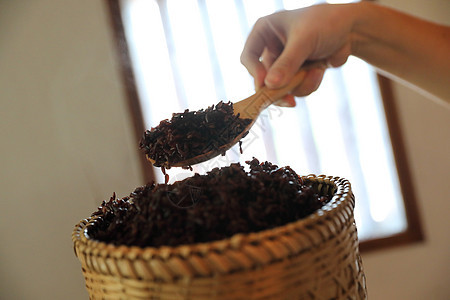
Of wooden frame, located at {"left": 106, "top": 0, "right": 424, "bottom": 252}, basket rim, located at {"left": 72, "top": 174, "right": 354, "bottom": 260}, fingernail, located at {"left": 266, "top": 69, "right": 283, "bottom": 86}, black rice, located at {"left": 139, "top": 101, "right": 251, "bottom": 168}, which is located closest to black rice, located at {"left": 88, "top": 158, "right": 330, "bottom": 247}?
basket rim, located at {"left": 72, "top": 174, "right": 354, "bottom": 260}

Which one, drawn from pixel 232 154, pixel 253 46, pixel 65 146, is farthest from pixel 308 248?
pixel 65 146

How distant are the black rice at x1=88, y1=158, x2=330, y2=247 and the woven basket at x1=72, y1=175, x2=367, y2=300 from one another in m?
0.10

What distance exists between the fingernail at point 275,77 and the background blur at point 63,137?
1.80 metres

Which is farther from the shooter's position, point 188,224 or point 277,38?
point 277,38

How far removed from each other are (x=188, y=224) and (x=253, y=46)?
894mm

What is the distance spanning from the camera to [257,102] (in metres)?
1.35

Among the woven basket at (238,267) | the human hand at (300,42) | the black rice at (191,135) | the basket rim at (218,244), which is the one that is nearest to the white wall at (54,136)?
the black rice at (191,135)

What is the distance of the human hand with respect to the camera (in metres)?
1.14

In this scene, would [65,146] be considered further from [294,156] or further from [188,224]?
[188,224]

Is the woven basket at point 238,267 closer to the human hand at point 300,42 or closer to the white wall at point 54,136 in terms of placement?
the human hand at point 300,42

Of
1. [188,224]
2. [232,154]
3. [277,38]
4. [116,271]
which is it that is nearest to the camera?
[116,271]

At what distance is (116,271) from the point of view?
676 mm

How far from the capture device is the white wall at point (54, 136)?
272 cm

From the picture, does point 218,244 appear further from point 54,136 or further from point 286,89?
point 54,136
